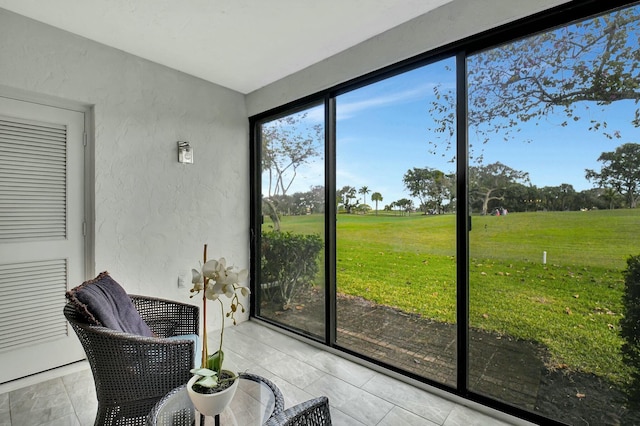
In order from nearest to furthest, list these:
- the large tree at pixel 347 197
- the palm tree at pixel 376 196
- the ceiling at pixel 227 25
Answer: the ceiling at pixel 227 25, the palm tree at pixel 376 196, the large tree at pixel 347 197

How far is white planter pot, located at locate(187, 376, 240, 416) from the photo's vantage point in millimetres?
1132

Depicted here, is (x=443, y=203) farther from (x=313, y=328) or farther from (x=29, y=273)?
(x=29, y=273)

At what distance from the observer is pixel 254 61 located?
2826mm

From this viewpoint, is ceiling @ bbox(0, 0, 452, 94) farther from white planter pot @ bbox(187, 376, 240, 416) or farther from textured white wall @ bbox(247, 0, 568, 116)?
white planter pot @ bbox(187, 376, 240, 416)

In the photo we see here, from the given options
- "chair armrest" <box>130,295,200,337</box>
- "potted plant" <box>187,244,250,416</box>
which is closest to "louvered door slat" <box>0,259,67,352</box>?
"chair armrest" <box>130,295,200,337</box>

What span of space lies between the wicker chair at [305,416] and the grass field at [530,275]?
1.37m

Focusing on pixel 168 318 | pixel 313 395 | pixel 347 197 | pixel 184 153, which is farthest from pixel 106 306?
pixel 347 197

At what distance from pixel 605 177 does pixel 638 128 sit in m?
0.26

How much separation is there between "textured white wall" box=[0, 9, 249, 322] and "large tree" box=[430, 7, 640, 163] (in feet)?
7.45

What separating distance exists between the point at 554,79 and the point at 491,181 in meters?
0.64

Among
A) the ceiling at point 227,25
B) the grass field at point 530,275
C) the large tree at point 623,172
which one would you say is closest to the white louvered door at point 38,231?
the ceiling at point 227,25

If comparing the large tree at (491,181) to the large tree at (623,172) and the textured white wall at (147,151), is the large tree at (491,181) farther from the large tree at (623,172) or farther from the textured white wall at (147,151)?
the textured white wall at (147,151)

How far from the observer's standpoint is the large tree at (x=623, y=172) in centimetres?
152

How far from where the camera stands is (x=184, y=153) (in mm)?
3016
